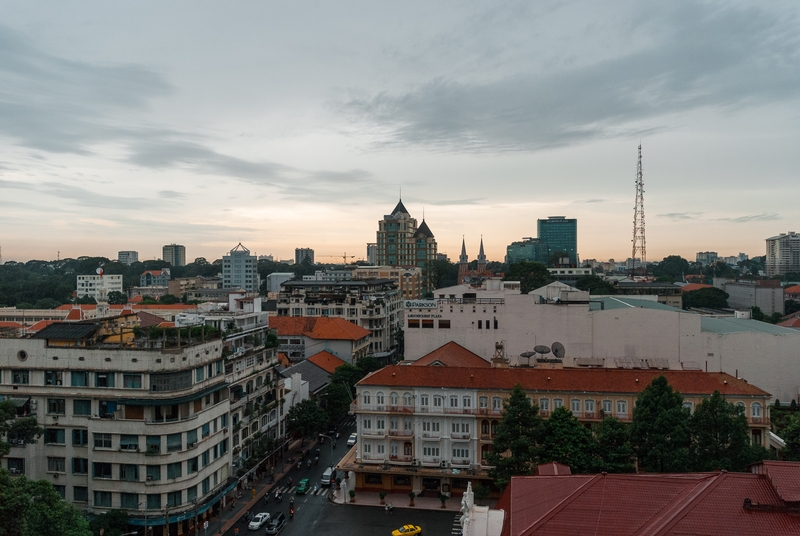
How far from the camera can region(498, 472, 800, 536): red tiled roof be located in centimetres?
1775

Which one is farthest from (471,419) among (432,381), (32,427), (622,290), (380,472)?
(622,290)

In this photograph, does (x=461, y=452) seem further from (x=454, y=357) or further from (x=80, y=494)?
(x=80, y=494)

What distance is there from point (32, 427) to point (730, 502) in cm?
3924

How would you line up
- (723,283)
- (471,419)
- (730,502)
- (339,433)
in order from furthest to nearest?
(723,283)
(339,433)
(471,419)
(730,502)

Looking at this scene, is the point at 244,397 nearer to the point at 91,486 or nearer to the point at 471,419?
the point at 91,486

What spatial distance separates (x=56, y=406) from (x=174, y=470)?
955cm

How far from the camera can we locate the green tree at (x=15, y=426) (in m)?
36.4

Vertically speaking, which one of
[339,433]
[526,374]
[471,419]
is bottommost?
[339,433]

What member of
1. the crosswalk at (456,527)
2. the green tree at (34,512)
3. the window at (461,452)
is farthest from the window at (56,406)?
the window at (461,452)

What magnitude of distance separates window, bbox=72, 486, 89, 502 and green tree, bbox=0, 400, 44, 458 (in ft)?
14.0

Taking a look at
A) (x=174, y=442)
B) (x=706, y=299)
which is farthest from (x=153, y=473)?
(x=706, y=299)

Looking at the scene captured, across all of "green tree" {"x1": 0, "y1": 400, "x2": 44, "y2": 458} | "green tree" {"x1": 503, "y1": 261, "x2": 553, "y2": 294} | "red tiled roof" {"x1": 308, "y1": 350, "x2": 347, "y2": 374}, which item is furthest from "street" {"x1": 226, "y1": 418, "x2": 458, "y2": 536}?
"green tree" {"x1": 503, "y1": 261, "x2": 553, "y2": 294}

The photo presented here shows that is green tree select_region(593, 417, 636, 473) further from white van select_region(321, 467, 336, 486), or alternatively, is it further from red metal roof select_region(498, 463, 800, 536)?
white van select_region(321, 467, 336, 486)

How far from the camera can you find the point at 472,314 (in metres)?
68.1
